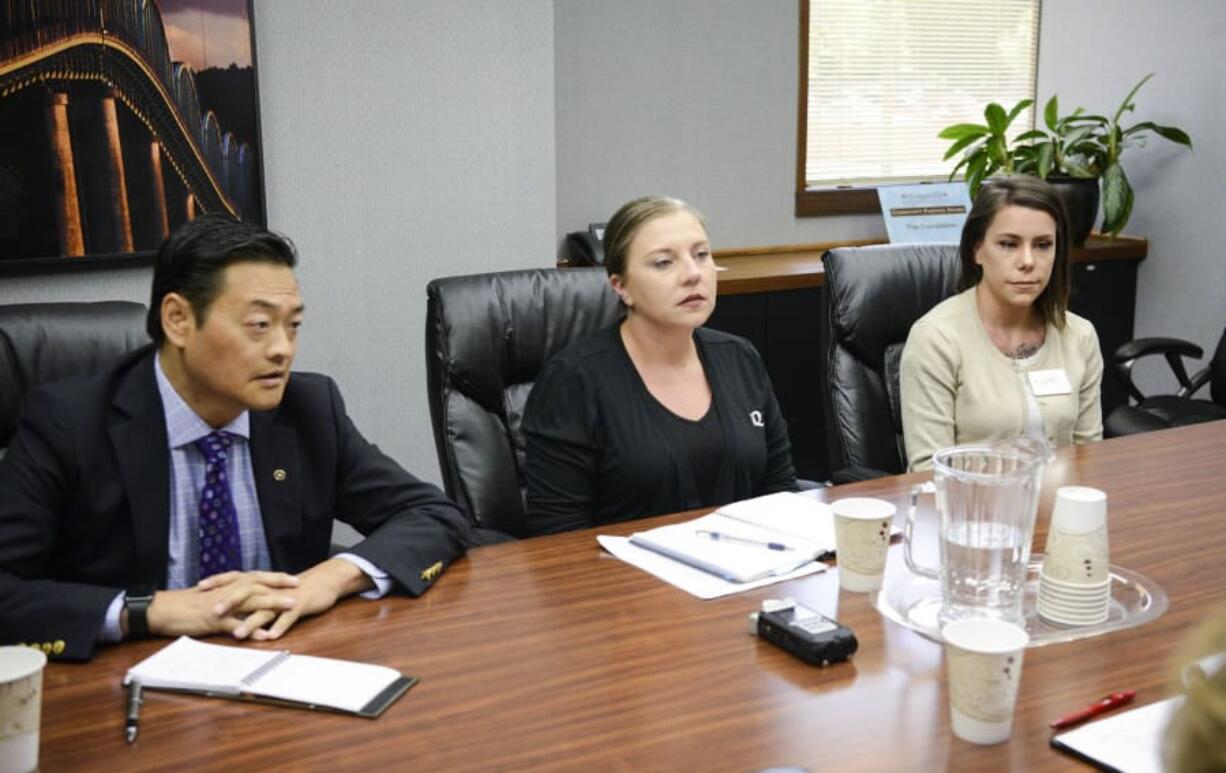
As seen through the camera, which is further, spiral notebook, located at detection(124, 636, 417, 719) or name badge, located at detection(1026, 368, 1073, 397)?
name badge, located at detection(1026, 368, 1073, 397)

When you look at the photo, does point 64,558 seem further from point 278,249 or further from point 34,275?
point 34,275

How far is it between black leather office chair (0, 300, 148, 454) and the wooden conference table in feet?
2.30

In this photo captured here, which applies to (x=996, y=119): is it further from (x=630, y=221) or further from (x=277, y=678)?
(x=277, y=678)

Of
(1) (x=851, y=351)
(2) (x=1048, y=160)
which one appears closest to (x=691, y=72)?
(2) (x=1048, y=160)

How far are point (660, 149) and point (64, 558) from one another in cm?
304

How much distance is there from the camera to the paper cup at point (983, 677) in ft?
4.12

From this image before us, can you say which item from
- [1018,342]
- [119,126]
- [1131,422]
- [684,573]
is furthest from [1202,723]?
[1131,422]

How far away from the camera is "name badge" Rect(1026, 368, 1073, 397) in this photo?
111 inches

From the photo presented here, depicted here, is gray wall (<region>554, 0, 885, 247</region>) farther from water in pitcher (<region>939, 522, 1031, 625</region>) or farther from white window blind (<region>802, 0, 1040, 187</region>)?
water in pitcher (<region>939, 522, 1031, 625</region>)

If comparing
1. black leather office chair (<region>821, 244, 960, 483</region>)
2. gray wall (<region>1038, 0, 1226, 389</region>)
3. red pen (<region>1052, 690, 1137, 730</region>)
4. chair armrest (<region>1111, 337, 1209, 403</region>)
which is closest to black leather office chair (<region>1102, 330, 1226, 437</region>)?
chair armrest (<region>1111, 337, 1209, 403</region>)

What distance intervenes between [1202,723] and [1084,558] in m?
1.20

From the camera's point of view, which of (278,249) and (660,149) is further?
(660,149)

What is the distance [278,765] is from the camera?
49.4 inches

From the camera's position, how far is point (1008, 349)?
2.86m
